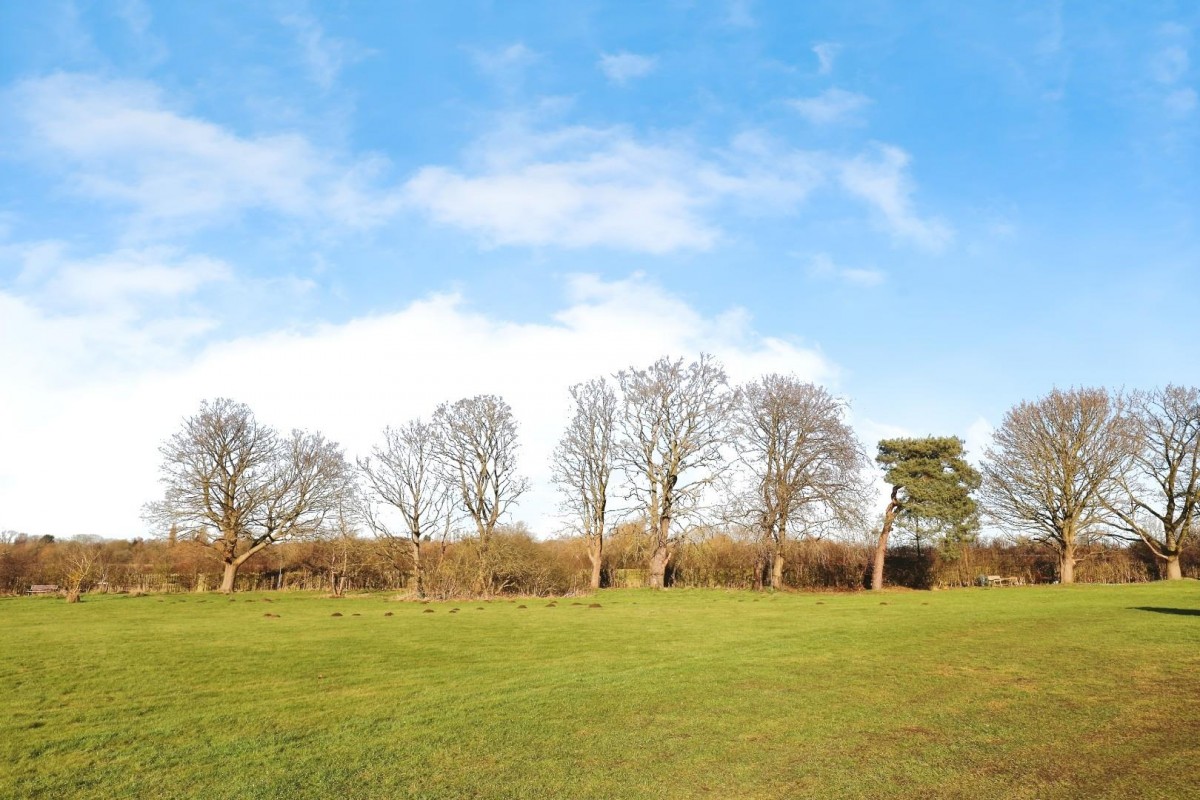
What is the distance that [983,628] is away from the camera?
1423 centimetres

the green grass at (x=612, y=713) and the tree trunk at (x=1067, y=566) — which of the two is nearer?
the green grass at (x=612, y=713)

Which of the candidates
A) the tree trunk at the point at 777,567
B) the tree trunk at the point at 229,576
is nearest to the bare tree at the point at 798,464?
the tree trunk at the point at 777,567

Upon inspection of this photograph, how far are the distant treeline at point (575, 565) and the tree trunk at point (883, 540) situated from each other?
37.1 inches

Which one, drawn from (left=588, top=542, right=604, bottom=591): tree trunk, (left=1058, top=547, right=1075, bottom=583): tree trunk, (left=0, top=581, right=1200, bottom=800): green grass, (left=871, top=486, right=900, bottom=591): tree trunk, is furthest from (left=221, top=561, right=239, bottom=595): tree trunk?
(left=1058, top=547, right=1075, bottom=583): tree trunk

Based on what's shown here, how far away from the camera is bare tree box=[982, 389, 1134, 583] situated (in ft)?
125

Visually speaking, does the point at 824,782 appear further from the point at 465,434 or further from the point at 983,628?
the point at 465,434

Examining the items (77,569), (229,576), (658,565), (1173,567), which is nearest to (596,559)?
(658,565)

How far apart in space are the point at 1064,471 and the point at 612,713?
40055 mm

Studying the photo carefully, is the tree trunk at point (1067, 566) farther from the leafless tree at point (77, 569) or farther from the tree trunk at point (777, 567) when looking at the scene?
the leafless tree at point (77, 569)

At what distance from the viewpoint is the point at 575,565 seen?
37438mm

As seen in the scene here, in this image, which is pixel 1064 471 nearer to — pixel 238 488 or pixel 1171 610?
pixel 1171 610

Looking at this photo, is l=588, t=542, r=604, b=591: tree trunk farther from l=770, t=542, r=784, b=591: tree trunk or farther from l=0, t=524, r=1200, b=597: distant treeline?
l=770, t=542, r=784, b=591: tree trunk

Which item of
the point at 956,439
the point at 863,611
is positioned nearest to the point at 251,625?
the point at 863,611

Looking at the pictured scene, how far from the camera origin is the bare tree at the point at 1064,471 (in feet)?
125
